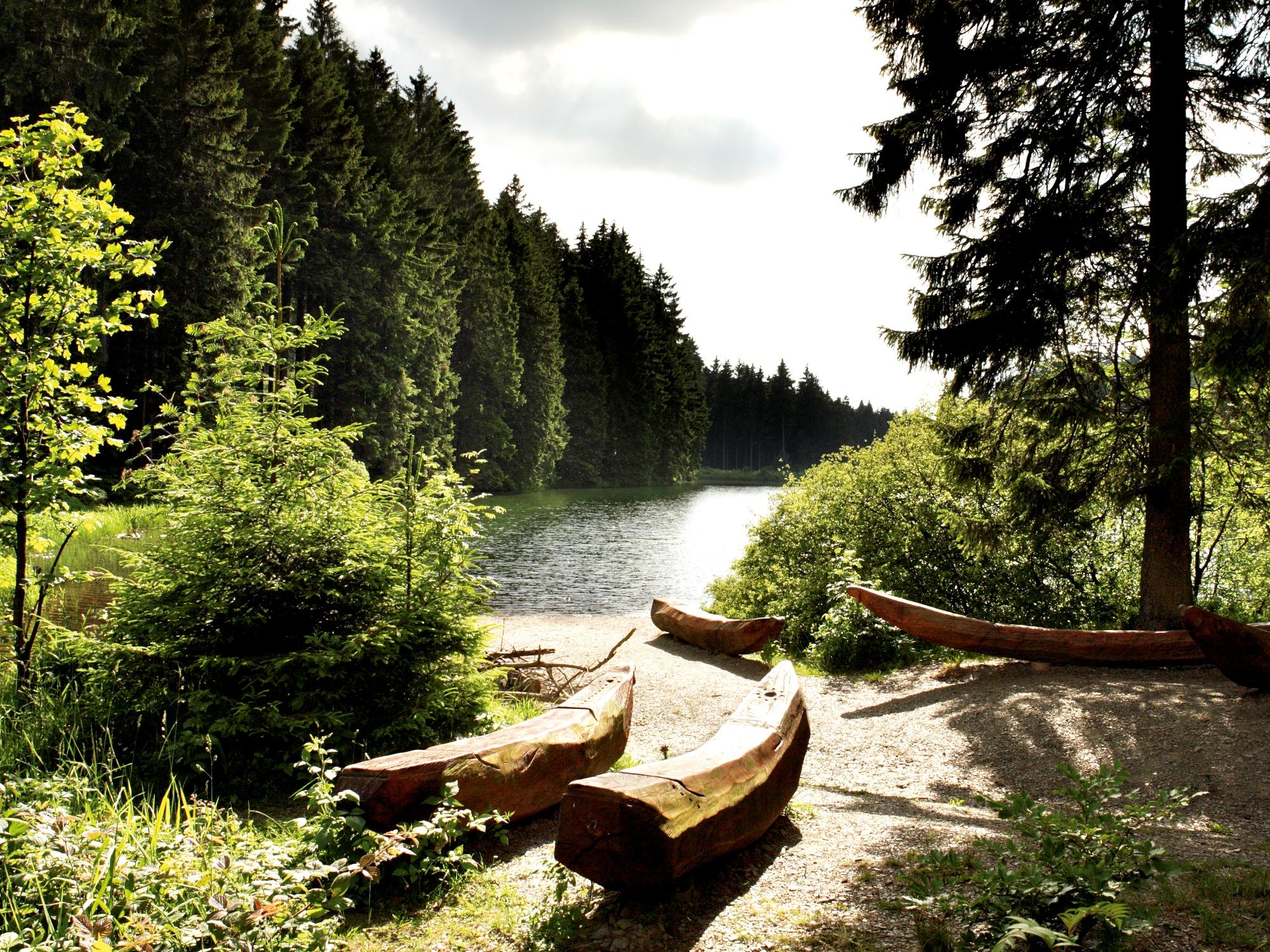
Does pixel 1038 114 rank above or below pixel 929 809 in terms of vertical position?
above

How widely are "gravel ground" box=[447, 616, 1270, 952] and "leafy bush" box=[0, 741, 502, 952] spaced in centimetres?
87

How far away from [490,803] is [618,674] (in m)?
1.95

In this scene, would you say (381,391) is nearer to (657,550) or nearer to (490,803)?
(657,550)

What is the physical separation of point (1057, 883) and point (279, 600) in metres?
4.39

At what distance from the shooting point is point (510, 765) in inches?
162

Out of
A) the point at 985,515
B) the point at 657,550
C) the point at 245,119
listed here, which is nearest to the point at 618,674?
the point at 985,515

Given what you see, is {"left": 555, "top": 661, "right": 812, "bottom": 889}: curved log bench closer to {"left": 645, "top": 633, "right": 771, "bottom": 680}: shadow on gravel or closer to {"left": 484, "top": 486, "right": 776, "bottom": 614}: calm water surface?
{"left": 645, "top": 633, "right": 771, "bottom": 680}: shadow on gravel

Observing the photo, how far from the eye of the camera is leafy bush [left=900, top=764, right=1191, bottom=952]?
2.29 metres

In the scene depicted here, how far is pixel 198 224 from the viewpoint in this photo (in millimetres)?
21516

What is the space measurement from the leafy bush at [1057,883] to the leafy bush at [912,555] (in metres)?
7.58

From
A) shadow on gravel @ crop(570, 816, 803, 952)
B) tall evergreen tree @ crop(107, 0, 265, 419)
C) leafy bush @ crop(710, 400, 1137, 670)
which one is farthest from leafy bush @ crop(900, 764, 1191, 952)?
tall evergreen tree @ crop(107, 0, 265, 419)

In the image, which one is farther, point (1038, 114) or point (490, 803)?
point (1038, 114)

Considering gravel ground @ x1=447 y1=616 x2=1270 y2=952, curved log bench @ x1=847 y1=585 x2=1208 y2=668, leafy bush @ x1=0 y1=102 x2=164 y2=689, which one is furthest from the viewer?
curved log bench @ x1=847 y1=585 x2=1208 y2=668

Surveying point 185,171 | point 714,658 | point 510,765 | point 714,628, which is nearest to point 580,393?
point 185,171
